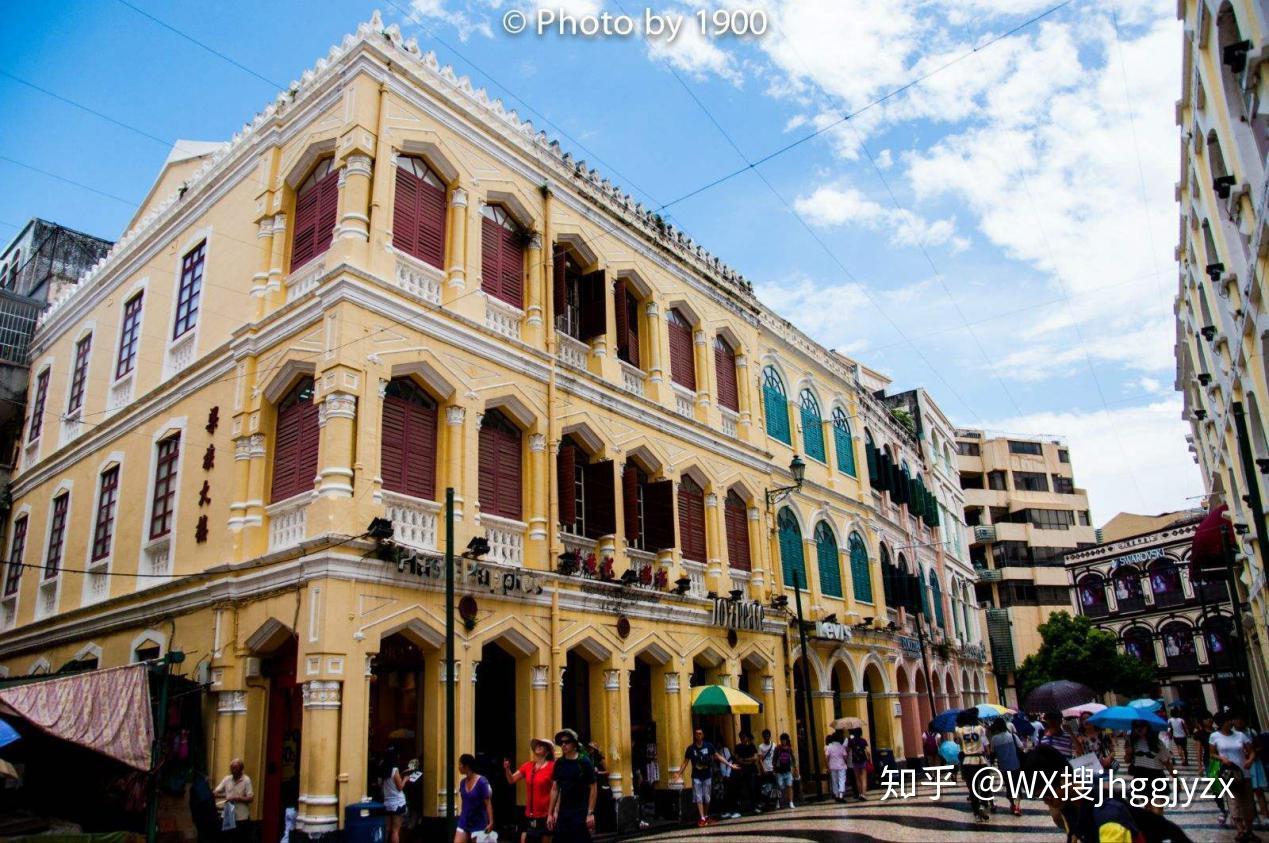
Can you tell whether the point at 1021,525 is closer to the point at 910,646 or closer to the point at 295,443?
the point at 910,646

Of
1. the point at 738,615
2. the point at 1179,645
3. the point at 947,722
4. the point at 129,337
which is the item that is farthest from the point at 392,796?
the point at 1179,645

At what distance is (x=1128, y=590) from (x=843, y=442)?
112ft

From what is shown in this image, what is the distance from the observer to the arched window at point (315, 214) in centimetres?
1437

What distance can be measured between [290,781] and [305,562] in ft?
12.0

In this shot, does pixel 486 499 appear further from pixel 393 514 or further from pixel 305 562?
pixel 305 562

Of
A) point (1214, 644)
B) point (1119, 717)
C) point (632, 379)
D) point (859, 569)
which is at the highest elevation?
point (632, 379)

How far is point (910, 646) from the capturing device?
28172 millimetres

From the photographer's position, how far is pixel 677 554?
18609 mm

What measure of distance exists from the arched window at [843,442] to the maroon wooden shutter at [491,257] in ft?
44.8

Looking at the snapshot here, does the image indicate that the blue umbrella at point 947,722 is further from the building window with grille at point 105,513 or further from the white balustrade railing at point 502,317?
the building window with grille at point 105,513

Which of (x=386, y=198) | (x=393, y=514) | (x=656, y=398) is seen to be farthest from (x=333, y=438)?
(x=656, y=398)

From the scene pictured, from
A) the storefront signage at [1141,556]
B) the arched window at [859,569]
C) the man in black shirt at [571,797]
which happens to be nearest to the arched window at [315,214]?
the man in black shirt at [571,797]

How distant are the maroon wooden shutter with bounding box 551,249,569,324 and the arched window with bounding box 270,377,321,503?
4.90 m

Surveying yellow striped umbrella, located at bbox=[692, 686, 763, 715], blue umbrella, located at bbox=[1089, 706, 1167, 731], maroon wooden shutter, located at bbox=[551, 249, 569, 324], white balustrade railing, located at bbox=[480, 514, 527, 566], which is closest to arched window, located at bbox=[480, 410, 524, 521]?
white balustrade railing, located at bbox=[480, 514, 527, 566]
